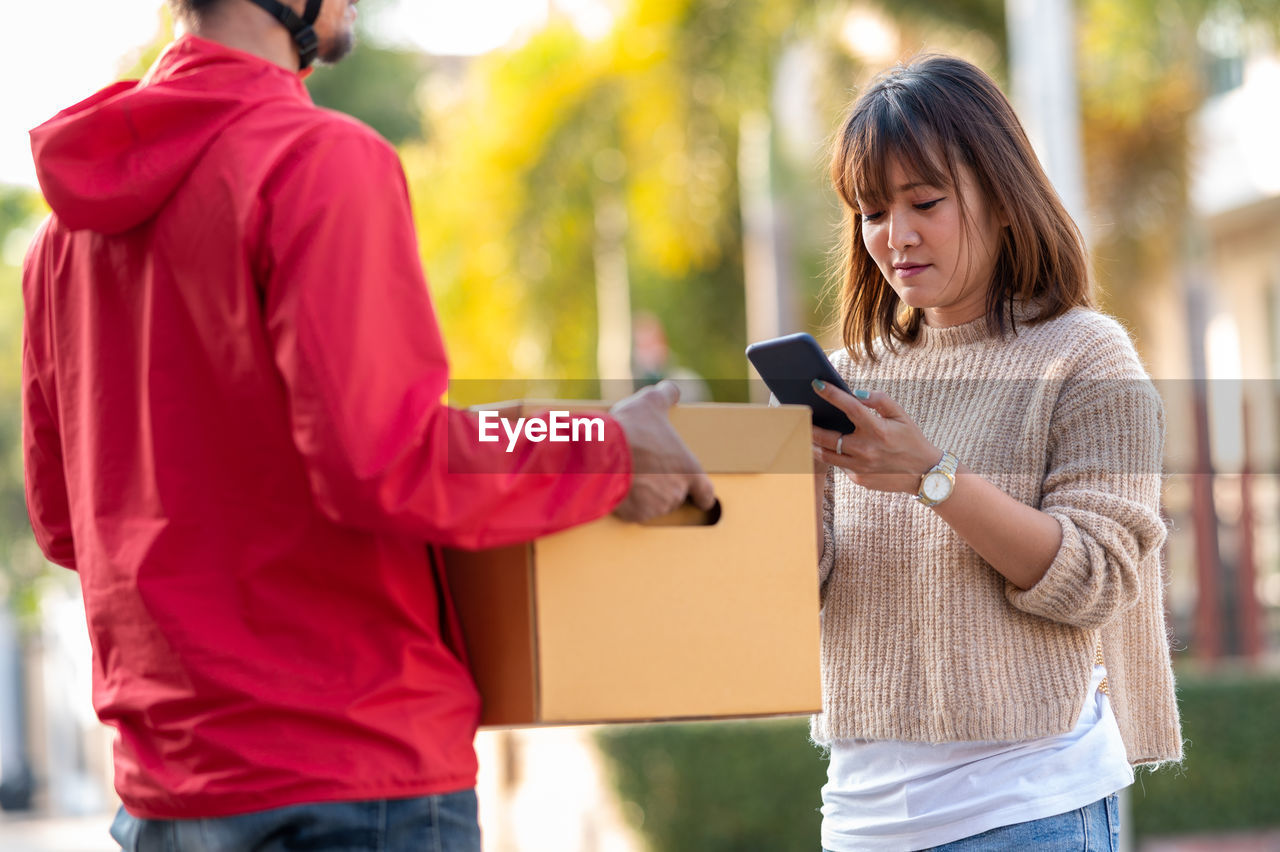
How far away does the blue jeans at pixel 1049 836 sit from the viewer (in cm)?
204

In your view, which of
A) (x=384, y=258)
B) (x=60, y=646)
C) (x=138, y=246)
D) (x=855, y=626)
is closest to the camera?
(x=384, y=258)

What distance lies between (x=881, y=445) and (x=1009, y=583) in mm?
299

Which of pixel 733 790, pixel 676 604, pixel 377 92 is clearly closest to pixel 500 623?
pixel 676 604

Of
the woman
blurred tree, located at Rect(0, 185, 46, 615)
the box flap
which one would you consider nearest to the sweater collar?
the woman

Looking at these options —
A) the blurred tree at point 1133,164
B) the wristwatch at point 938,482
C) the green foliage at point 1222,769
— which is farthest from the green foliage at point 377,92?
the wristwatch at point 938,482

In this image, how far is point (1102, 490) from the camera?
6.64ft

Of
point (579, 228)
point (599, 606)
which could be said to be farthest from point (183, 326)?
point (579, 228)

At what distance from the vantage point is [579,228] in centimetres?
1270

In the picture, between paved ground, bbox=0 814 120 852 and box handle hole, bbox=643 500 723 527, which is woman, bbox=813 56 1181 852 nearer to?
box handle hole, bbox=643 500 723 527

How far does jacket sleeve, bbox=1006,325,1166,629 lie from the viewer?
1.99 m

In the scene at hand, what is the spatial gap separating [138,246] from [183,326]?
0.38ft

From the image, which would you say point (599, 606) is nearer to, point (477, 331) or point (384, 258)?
point (384, 258)

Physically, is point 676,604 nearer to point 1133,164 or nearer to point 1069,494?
point 1069,494

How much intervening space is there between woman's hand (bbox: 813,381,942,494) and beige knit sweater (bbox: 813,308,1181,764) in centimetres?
20
